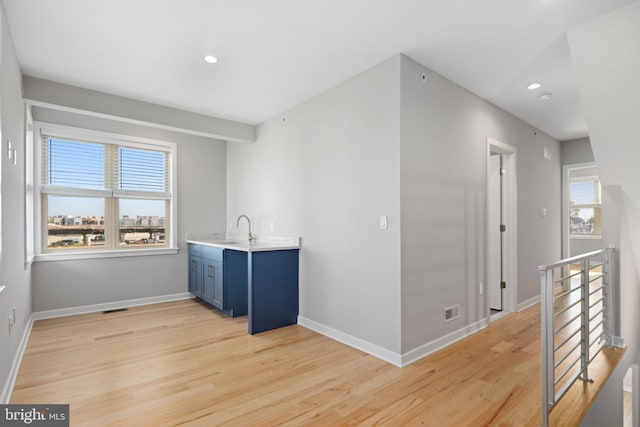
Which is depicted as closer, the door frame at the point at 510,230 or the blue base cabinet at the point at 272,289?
the blue base cabinet at the point at 272,289

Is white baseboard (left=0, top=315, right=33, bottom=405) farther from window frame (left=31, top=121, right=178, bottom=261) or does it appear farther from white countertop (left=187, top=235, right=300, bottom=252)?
white countertop (left=187, top=235, right=300, bottom=252)

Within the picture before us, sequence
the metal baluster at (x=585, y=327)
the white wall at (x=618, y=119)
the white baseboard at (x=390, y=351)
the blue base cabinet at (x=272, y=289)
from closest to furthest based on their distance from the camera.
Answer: the white wall at (x=618, y=119) → the metal baluster at (x=585, y=327) → the white baseboard at (x=390, y=351) → the blue base cabinet at (x=272, y=289)

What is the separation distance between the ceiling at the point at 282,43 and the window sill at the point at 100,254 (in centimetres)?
208

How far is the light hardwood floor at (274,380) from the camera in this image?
1.99m

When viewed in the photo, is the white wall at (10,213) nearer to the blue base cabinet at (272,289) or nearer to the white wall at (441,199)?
the blue base cabinet at (272,289)

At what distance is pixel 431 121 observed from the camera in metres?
2.99

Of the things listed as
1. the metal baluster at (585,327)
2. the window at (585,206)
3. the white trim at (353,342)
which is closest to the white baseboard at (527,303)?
the metal baluster at (585,327)

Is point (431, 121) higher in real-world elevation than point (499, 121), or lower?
lower

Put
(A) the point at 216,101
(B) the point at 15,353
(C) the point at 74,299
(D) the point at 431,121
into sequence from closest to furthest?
(B) the point at 15,353, (D) the point at 431,121, (A) the point at 216,101, (C) the point at 74,299

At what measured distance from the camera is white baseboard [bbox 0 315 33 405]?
2062mm

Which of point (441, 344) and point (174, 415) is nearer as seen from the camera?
point (174, 415)

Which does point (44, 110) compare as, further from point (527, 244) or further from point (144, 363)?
point (527, 244)

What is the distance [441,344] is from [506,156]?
2684mm

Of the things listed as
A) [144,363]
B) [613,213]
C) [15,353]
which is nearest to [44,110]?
[15,353]
